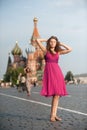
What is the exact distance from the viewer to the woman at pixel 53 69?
12.0 feet

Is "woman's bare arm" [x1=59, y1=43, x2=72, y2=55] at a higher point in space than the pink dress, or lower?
higher

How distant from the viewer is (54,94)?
12.3 ft

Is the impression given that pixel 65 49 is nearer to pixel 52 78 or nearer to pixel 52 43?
pixel 52 43

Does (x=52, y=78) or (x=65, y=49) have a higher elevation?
(x=65, y=49)

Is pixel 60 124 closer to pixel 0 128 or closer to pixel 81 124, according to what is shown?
pixel 81 124

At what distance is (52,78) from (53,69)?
0.07m

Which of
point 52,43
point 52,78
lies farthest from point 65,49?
point 52,78

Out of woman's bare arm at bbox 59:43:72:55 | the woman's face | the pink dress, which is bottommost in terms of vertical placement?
the pink dress

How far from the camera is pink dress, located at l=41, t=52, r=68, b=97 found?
366 cm

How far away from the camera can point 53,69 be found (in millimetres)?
3680

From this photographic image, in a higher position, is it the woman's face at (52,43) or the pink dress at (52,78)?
the woman's face at (52,43)

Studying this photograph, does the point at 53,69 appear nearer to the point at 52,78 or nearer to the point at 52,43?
the point at 52,78

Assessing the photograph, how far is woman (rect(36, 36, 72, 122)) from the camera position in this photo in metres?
3.66

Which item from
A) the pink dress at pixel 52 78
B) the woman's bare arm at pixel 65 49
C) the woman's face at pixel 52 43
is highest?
the woman's face at pixel 52 43
